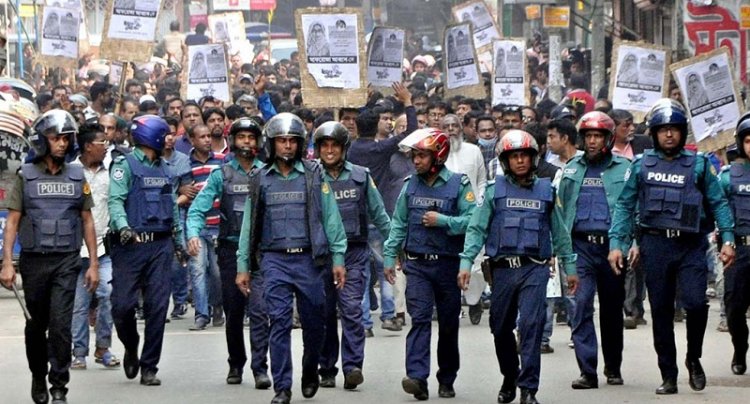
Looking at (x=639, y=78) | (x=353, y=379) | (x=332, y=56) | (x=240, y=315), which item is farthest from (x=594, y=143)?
(x=332, y=56)

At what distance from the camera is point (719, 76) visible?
55.1 ft

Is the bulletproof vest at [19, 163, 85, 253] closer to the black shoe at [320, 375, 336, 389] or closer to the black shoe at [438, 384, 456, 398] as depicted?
the black shoe at [320, 375, 336, 389]

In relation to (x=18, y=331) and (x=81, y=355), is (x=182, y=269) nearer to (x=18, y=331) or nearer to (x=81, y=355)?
(x=18, y=331)

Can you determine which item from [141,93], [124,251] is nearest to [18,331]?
[124,251]

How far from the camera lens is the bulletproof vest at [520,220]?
10.5 metres

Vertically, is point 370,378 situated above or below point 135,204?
below

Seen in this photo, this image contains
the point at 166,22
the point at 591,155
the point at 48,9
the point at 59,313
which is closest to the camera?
the point at 59,313

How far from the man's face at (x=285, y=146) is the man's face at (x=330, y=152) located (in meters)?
1.01

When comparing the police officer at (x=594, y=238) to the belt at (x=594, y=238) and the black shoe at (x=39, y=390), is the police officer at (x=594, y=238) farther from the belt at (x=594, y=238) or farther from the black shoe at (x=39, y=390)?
the black shoe at (x=39, y=390)

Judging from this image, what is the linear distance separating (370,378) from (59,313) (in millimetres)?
2384

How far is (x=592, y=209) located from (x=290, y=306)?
7.17 feet

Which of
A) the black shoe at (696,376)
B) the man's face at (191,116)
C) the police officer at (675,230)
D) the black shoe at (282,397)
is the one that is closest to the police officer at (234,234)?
the black shoe at (282,397)

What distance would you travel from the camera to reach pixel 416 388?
10.9 m

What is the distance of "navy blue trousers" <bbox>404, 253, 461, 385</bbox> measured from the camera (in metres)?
11.0
